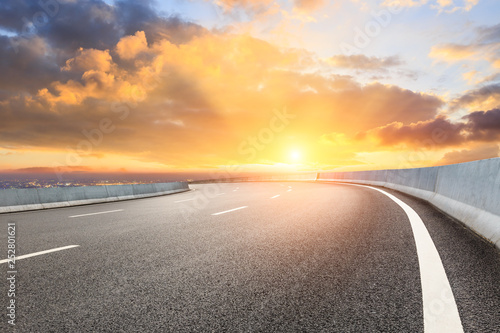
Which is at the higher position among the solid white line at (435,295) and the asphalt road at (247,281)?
the solid white line at (435,295)

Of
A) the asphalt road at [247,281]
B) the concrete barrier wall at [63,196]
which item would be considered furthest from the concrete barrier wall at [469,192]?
the concrete barrier wall at [63,196]

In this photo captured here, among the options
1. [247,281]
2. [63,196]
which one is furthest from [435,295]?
[63,196]

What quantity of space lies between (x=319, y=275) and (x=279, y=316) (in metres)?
1.07

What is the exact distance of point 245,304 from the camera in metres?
2.75

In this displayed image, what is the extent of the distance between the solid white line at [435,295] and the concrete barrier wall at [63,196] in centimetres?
1344

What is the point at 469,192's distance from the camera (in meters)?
6.49

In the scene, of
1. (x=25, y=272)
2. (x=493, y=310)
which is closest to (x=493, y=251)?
(x=493, y=310)

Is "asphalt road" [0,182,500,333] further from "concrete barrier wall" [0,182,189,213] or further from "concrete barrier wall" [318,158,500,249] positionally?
"concrete barrier wall" [0,182,189,213]

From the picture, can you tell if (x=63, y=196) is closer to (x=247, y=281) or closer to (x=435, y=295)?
(x=247, y=281)

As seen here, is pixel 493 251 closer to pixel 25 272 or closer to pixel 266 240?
pixel 266 240

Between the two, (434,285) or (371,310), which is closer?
(371,310)

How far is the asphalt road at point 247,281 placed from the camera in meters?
2.47

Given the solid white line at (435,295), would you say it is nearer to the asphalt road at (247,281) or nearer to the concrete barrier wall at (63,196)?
the asphalt road at (247,281)

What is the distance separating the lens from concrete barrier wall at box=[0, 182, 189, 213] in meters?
12.1
